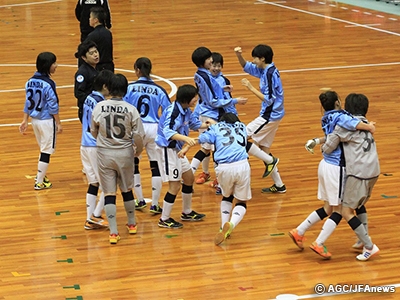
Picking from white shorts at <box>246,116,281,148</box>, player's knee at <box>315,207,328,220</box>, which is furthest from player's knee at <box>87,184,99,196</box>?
player's knee at <box>315,207,328,220</box>

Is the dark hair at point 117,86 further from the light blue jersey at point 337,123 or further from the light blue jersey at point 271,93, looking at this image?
the light blue jersey at point 271,93

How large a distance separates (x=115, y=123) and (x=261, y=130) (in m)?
2.25

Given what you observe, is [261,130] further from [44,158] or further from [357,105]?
[44,158]

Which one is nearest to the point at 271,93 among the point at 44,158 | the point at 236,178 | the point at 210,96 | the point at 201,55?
the point at 210,96

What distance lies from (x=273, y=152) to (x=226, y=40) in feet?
26.8

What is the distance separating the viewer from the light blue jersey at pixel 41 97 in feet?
31.8

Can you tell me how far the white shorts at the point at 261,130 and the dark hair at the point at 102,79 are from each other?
1976 millimetres

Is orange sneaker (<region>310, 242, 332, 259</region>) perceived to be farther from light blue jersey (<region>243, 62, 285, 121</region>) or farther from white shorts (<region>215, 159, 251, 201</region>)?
light blue jersey (<region>243, 62, 285, 121</region>)

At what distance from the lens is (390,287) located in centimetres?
715

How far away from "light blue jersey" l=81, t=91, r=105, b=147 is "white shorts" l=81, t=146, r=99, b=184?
5 cm

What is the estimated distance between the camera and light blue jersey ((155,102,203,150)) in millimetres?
8469

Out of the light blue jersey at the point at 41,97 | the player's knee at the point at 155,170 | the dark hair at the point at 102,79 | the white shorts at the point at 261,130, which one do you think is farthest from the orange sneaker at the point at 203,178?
the dark hair at the point at 102,79

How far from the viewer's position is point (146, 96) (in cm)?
898

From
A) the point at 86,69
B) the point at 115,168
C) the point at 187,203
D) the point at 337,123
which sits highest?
the point at 337,123
